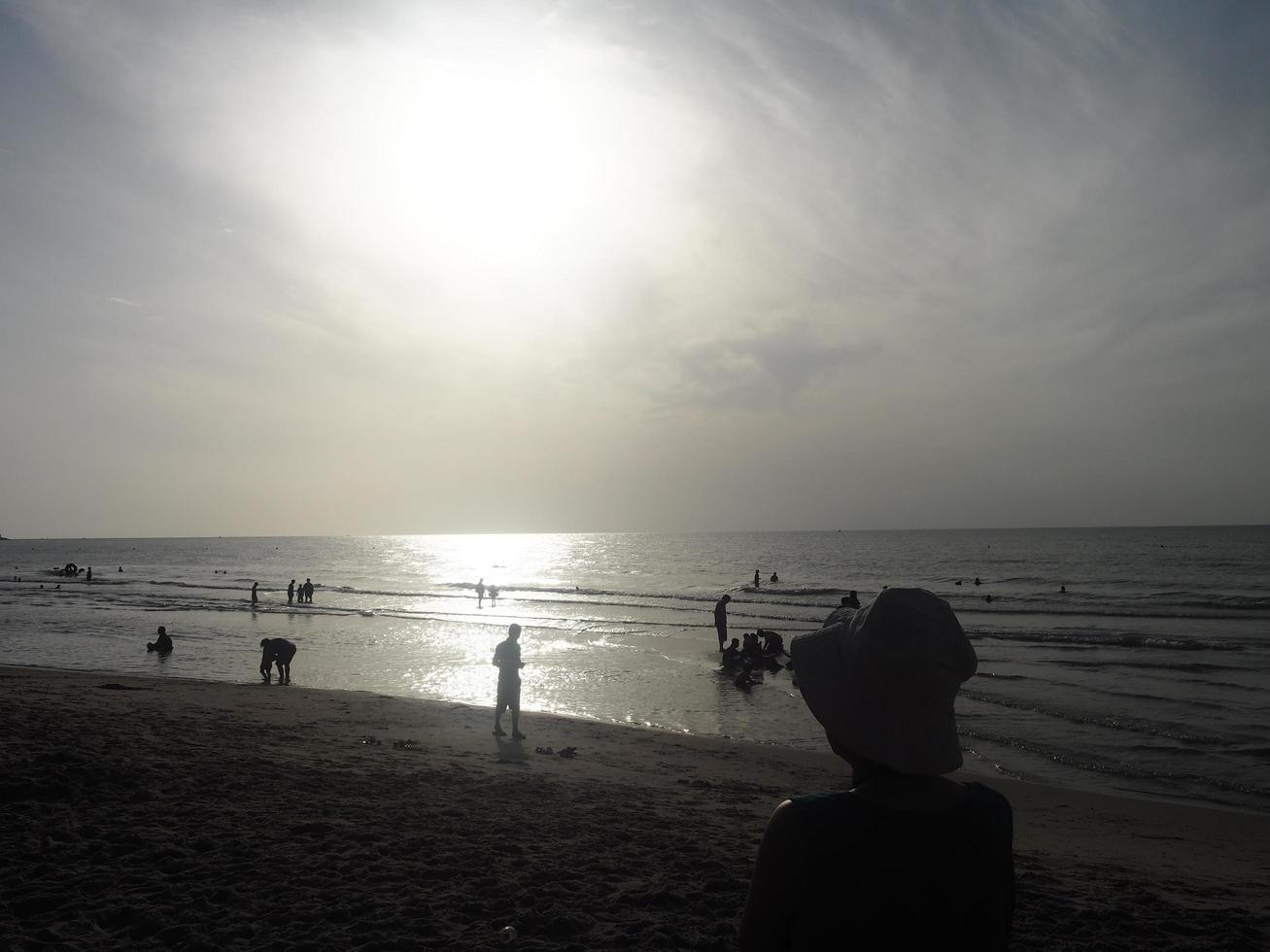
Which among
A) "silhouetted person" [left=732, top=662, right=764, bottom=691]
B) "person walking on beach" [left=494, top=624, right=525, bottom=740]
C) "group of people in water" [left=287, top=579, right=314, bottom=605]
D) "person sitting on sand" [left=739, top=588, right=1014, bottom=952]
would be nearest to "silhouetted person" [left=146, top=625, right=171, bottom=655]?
"person walking on beach" [left=494, top=624, right=525, bottom=740]

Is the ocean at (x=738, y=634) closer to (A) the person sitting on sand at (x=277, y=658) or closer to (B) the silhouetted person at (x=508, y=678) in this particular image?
(A) the person sitting on sand at (x=277, y=658)

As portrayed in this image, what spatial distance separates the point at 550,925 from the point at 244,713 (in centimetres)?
1001

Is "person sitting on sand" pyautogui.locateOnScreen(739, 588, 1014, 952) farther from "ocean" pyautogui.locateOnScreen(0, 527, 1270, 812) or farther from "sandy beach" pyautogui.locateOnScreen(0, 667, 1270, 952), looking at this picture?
"ocean" pyautogui.locateOnScreen(0, 527, 1270, 812)

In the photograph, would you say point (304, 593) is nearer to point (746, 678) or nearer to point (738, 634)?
point (738, 634)

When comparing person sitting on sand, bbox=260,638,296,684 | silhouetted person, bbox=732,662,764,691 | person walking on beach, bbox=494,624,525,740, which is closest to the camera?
person walking on beach, bbox=494,624,525,740

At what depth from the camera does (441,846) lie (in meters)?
7.05

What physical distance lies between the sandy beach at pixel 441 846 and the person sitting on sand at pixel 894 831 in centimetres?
413

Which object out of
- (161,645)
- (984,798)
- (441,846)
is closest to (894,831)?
(984,798)

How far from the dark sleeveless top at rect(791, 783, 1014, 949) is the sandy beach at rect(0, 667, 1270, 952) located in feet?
13.6

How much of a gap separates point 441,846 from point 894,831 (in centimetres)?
628

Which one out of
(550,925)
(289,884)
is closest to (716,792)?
(550,925)

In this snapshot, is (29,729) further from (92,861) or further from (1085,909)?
(1085,909)

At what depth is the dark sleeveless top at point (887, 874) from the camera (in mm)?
1787

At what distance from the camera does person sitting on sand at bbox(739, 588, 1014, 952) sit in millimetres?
1791
